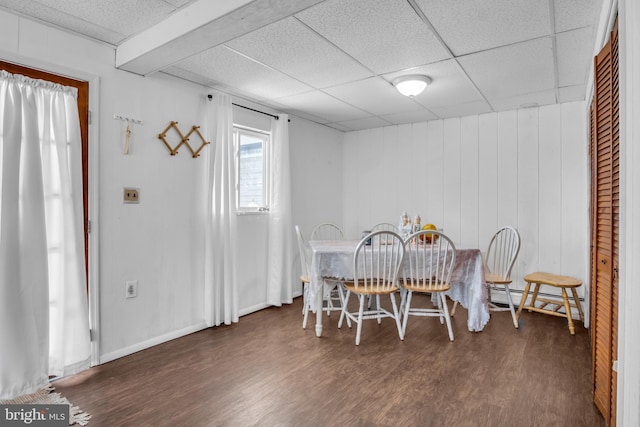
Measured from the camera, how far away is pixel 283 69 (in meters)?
3.03

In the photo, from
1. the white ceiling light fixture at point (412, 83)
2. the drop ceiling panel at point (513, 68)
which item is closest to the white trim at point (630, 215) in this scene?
the drop ceiling panel at point (513, 68)

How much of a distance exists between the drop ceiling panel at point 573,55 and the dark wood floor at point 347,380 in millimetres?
2217

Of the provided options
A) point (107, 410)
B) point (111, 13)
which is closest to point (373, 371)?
point (107, 410)

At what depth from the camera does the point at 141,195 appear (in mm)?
2916

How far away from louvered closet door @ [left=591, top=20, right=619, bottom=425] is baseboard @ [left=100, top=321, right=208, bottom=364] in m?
2.95

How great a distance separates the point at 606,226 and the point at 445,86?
2057mm

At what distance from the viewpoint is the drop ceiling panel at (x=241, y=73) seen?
2801 millimetres

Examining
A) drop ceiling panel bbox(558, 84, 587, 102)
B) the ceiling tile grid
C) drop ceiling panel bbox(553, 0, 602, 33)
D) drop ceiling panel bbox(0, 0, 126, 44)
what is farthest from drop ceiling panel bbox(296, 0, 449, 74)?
drop ceiling panel bbox(558, 84, 587, 102)

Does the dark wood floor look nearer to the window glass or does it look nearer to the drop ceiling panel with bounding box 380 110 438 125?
the window glass

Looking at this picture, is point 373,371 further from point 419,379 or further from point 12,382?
point 12,382

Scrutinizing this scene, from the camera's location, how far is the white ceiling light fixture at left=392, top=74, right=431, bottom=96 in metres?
3.13

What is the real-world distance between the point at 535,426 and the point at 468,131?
3.42 m

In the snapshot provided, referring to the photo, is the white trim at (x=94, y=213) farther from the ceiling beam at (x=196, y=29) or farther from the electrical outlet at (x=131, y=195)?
the ceiling beam at (x=196, y=29)

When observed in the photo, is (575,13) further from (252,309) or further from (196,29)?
(252,309)
